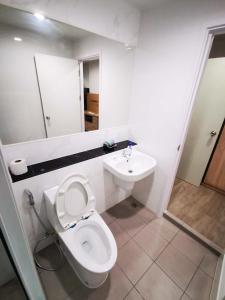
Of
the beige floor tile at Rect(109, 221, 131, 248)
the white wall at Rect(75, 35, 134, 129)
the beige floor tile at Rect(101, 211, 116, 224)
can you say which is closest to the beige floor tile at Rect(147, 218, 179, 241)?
the beige floor tile at Rect(109, 221, 131, 248)

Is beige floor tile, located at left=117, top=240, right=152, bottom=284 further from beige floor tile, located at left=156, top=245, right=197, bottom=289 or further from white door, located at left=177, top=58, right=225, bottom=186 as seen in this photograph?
white door, located at left=177, top=58, right=225, bottom=186

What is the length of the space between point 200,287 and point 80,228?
1.15 m

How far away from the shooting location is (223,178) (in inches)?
88.8

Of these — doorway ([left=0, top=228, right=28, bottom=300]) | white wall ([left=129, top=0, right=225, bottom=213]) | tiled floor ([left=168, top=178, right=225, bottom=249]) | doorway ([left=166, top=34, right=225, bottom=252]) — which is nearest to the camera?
doorway ([left=0, top=228, right=28, bottom=300])

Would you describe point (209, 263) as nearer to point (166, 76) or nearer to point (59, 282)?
point (59, 282)

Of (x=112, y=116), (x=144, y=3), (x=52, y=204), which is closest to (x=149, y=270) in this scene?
(x=52, y=204)

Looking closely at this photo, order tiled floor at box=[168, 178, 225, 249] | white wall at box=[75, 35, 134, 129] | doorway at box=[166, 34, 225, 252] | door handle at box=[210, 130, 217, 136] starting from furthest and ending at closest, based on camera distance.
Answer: door handle at box=[210, 130, 217, 136] → doorway at box=[166, 34, 225, 252] → tiled floor at box=[168, 178, 225, 249] → white wall at box=[75, 35, 134, 129]

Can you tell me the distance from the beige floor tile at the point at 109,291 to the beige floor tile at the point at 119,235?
304mm

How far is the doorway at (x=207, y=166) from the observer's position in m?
1.81

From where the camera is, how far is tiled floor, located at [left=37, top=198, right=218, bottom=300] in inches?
46.8

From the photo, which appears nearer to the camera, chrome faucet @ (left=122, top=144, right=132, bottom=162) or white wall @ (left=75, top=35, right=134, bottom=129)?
white wall @ (left=75, top=35, right=134, bottom=129)

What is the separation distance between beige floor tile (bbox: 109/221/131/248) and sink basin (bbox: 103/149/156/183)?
704 millimetres

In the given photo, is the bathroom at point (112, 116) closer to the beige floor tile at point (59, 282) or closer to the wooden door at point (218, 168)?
the beige floor tile at point (59, 282)

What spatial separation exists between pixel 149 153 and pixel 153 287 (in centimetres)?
127
